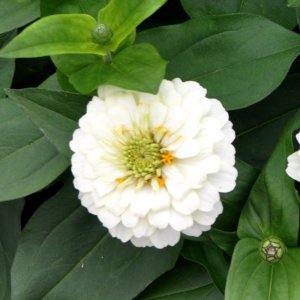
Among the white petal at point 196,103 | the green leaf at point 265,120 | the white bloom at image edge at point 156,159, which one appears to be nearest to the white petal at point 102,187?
the white bloom at image edge at point 156,159

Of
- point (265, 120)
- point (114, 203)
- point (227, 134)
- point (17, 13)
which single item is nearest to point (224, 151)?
point (227, 134)

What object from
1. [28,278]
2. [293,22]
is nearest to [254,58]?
[293,22]

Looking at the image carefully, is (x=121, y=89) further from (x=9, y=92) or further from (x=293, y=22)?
(x=293, y=22)

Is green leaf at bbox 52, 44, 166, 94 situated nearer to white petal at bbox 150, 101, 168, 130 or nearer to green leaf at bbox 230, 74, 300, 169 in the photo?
white petal at bbox 150, 101, 168, 130

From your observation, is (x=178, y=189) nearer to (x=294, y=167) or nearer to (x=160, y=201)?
(x=160, y=201)

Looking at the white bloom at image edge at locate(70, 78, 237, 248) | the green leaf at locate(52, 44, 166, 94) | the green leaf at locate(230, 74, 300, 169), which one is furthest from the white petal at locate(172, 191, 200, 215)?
the green leaf at locate(230, 74, 300, 169)

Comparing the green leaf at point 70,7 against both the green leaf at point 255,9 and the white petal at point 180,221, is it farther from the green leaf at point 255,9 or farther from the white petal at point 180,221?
the white petal at point 180,221
